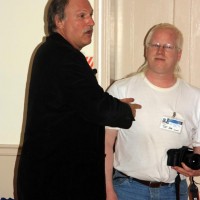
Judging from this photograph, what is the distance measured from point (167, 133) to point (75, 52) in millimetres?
620

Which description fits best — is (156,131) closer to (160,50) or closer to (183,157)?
(183,157)

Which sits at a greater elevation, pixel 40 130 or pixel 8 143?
pixel 40 130

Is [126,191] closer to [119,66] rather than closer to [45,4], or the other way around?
[119,66]

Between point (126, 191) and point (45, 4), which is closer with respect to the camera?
point (126, 191)

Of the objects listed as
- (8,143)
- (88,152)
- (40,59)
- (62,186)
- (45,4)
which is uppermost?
(45,4)

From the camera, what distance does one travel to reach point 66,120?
1611 millimetres

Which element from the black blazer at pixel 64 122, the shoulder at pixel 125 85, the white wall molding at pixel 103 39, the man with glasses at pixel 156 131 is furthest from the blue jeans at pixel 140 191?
the white wall molding at pixel 103 39

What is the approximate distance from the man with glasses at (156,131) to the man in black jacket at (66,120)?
0.72 feet

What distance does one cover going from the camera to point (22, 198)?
5.67ft

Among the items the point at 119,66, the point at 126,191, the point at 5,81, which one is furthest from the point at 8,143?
the point at 126,191

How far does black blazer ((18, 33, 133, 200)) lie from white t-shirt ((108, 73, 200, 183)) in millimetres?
238

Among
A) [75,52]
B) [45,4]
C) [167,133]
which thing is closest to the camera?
[75,52]

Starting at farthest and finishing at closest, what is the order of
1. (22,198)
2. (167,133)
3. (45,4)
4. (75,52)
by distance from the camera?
1. (45,4)
2. (167,133)
3. (22,198)
4. (75,52)

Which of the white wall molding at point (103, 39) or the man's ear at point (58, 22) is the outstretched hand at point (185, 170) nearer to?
the man's ear at point (58, 22)
